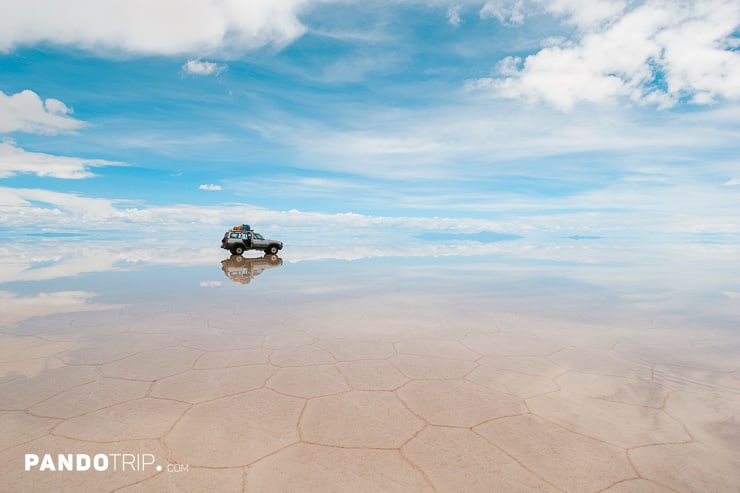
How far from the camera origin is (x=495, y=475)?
2611mm

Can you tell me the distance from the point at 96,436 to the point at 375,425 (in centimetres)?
237

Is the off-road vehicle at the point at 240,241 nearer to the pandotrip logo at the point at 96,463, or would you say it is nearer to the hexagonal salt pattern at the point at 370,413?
the hexagonal salt pattern at the point at 370,413

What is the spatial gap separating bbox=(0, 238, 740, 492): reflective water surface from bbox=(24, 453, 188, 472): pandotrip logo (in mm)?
28

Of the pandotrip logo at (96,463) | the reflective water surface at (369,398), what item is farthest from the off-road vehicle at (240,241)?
the pandotrip logo at (96,463)

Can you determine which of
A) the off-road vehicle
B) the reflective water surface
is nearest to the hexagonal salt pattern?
the reflective water surface

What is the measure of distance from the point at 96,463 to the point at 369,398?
2331 millimetres

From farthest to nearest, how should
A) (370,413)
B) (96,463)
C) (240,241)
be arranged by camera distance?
(240,241), (370,413), (96,463)

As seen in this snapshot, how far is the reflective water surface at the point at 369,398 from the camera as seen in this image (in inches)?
104

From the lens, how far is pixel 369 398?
379cm

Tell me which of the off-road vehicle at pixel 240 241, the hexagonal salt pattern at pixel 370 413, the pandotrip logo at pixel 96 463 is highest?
the off-road vehicle at pixel 240 241

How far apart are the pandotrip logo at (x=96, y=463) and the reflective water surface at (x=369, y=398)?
0.03 meters

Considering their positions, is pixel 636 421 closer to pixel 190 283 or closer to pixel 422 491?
pixel 422 491

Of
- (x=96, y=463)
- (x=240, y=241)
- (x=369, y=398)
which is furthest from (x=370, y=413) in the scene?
(x=240, y=241)

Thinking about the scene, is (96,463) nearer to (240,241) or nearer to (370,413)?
(370,413)
